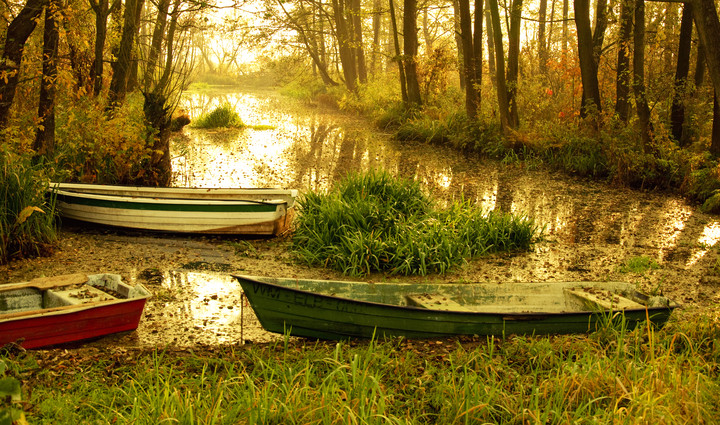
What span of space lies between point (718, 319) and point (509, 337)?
2.01m

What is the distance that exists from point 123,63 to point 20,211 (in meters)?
5.36

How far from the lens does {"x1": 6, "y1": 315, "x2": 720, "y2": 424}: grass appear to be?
417cm

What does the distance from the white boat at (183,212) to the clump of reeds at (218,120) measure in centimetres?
1372

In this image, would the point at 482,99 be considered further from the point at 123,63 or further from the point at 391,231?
the point at 391,231

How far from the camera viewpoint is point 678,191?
1303cm

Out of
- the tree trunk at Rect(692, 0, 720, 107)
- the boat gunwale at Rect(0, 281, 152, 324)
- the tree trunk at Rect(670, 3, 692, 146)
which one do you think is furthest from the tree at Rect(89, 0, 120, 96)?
the tree trunk at Rect(670, 3, 692, 146)

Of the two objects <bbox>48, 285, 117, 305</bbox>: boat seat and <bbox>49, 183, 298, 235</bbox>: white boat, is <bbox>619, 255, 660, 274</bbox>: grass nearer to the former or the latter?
<bbox>49, 183, 298, 235</bbox>: white boat

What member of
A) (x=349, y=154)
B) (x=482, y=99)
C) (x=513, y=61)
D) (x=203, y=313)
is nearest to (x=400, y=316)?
(x=203, y=313)

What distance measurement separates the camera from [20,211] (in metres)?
8.91

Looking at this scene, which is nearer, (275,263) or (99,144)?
(275,263)

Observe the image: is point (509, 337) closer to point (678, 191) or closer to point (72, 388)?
point (72, 388)

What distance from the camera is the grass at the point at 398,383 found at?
417cm

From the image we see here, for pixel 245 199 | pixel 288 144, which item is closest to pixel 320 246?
pixel 245 199

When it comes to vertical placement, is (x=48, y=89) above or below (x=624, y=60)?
below
